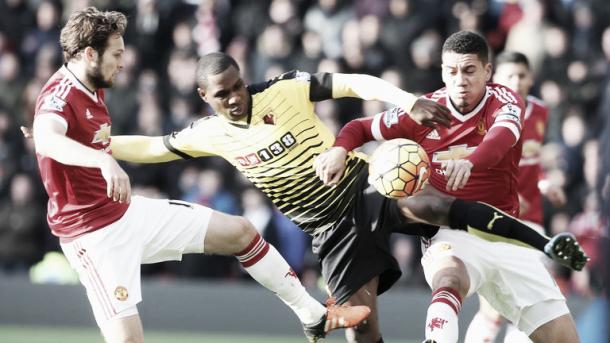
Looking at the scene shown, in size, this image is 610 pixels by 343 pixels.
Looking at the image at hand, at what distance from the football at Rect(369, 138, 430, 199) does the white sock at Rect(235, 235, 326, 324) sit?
948 millimetres

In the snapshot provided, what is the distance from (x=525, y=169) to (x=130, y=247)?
11.5 ft

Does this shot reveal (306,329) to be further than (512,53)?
No

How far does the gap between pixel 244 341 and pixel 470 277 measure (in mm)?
5422

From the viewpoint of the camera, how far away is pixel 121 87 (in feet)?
46.7

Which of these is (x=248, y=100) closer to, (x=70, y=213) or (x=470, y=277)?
(x=70, y=213)

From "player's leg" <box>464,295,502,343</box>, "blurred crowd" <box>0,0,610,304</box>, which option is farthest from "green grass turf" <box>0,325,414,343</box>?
"player's leg" <box>464,295,502,343</box>

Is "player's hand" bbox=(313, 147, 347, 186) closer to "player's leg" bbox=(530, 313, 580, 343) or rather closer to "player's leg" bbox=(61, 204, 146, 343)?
"player's leg" bbox=(61, 204, 146, 343)

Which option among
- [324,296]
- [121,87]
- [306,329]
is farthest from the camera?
[121,87]

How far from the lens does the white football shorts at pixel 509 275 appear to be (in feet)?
24.0

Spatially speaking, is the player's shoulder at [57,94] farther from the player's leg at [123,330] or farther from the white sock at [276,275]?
the white sock at [276,275]

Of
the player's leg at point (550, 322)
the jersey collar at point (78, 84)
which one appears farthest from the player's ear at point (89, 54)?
the player's leg at point (550, 322)

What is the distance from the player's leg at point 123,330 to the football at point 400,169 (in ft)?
5.68

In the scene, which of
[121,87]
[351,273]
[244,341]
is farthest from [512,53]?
[121,87]

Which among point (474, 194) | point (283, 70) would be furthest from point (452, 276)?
point (283, 70)
